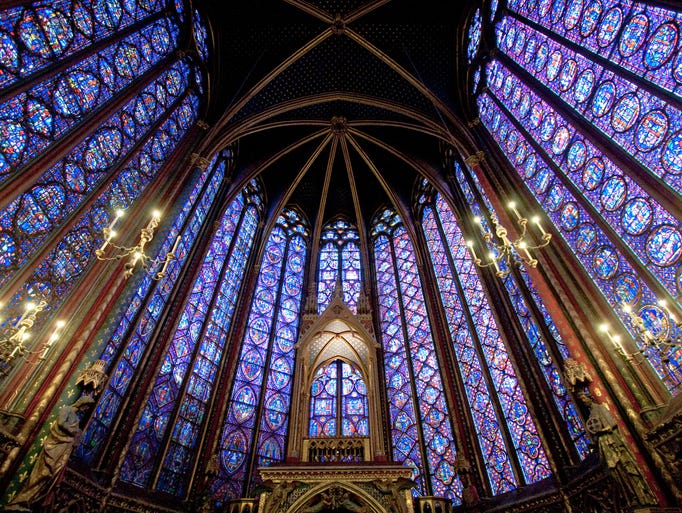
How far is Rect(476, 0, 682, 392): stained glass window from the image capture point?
579 cm

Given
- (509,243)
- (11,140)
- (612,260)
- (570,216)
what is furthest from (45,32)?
(612,260)

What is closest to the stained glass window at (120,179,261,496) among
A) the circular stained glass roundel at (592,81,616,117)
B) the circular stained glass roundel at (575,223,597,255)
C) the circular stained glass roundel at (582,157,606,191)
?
the circular stained glass roundel at (575,223,597,255)

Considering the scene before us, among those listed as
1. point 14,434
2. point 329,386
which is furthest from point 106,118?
point 329,386

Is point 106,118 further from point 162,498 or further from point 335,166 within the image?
point 335,166

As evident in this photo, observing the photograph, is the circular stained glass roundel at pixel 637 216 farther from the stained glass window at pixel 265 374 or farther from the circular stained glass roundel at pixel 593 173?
the stained glass window at pixel 265 374

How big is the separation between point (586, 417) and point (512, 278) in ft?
12.8

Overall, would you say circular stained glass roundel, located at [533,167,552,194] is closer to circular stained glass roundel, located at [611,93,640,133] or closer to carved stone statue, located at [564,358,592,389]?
circular stained glass roundel, located at [611,93,640,133]

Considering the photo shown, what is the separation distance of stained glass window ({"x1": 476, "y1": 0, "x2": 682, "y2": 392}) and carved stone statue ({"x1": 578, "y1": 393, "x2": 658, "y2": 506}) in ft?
3.37

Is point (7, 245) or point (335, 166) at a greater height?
point (335, 166)

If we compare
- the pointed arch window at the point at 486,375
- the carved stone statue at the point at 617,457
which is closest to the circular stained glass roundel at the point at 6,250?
the carved stone statue at the point at 617,457

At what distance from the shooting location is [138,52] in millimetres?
9273

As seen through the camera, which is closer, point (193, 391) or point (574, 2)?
point (574, 2)

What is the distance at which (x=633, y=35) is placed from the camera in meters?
6.53

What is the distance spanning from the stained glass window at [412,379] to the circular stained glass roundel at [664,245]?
6.47m
